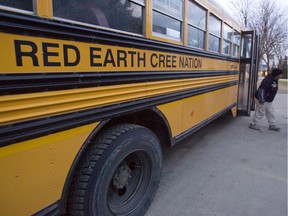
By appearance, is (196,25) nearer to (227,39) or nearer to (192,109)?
(192,109)

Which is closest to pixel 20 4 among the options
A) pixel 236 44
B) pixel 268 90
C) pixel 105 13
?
pixel 105 13

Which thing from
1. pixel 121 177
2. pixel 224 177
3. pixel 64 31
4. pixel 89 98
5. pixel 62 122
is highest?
pixel 64 31

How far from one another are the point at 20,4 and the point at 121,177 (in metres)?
1.43

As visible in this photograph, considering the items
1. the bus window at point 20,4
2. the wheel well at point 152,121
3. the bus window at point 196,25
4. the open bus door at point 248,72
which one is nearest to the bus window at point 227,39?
the open bus door at point 248,72

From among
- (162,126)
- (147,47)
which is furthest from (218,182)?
(147,47)

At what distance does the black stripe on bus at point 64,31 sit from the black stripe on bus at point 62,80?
19cm

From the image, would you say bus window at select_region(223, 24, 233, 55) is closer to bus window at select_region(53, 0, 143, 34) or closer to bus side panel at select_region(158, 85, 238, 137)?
bus side panel at select_region(158, 85, 238, 137)

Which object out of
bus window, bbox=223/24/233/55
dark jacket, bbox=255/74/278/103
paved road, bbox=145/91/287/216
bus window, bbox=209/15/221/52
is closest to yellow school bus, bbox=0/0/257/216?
paved road, bbox=145/91/287/216

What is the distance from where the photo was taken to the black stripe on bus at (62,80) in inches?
42.9

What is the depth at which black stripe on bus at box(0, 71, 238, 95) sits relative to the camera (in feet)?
3.58

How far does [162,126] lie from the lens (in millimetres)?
2418

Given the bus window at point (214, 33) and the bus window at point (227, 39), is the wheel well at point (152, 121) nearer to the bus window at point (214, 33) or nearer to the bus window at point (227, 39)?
the bus window at point (214, 33)

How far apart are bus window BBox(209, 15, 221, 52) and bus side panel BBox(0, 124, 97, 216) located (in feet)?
8.22

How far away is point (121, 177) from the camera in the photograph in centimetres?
202
